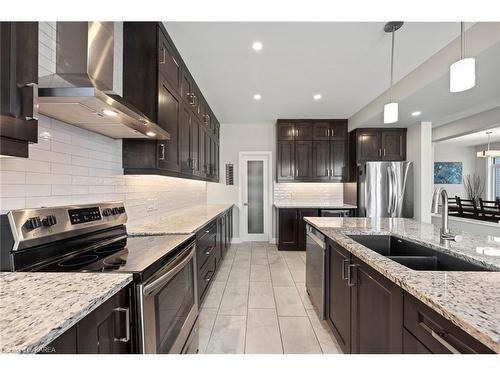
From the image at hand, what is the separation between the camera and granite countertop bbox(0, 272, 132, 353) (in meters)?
0.60

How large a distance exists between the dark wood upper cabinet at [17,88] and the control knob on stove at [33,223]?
51 centimetres

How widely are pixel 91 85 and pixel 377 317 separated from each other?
1.89m

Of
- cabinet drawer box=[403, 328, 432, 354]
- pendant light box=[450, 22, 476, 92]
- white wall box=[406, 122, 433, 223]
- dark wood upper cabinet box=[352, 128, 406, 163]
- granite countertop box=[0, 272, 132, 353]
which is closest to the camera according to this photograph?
granite countertop box=[0, 272, 132, 353]

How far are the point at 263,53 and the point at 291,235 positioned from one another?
3.38 meters

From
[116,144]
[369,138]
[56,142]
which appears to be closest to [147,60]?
[116,144]

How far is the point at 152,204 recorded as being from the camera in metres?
2.68

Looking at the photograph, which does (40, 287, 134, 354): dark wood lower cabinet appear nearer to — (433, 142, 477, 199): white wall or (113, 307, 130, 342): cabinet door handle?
(113, 307, 130, 342): cabinet door handle

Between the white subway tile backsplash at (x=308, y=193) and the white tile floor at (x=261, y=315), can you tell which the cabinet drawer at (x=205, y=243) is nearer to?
the white tile floor at (x=261, y=315)

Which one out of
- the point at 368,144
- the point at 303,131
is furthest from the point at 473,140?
the point at 303,131

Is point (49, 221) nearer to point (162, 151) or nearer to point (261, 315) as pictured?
point (162, 151)

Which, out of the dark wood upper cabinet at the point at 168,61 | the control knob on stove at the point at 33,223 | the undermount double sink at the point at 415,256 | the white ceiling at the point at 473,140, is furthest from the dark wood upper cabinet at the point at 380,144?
the control knob on stove at the point at 33,223

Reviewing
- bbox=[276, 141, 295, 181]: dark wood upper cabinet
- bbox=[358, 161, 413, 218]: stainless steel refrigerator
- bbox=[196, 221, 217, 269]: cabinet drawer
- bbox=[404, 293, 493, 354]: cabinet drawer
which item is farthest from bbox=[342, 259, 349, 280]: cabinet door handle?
bbox=[276, 141, 295, 181]: dark wood upper cabinet

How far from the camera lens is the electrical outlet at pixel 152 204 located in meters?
2.60
